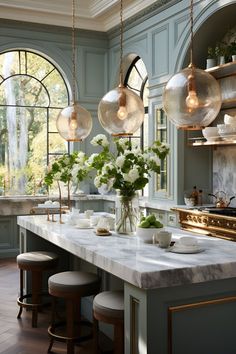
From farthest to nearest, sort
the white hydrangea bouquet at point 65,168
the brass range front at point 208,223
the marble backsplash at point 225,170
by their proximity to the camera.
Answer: the marble backsplash at point 225,170 < the brass range front at point 208,223 < the white hydrangea bouquet at point 65,168

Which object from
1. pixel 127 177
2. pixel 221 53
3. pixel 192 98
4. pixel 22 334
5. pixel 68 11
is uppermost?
pixel 68 11

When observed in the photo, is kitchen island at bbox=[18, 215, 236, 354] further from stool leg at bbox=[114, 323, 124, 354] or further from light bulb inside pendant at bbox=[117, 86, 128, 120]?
light bulb inside pendant at bbox=[117, 86, 128, 120]

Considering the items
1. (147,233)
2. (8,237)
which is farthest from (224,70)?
(8,237)

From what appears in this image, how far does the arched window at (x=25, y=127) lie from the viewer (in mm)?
8070

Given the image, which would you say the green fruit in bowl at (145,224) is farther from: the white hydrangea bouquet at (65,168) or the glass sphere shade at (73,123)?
the glass sphere shade at (73,123)

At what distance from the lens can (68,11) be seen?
683 centimetres

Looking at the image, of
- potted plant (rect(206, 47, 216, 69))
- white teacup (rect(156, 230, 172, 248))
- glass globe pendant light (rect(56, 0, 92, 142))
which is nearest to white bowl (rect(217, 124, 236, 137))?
potted plant (rect(206, 47, 216, 69))

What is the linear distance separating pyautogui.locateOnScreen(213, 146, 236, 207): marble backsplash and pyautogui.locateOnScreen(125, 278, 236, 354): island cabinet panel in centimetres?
305

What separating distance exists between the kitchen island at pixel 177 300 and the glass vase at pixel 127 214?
742 mm

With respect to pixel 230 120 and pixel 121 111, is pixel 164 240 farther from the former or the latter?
pixel 230 120

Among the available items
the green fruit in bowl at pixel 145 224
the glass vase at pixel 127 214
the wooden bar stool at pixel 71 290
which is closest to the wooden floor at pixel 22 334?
the wooden bar stool at pixel 71 290

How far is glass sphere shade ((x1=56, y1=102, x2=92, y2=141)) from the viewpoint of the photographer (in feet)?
13.3

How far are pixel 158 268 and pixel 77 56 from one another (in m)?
5.69

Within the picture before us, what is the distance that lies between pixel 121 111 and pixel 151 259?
126 cm
